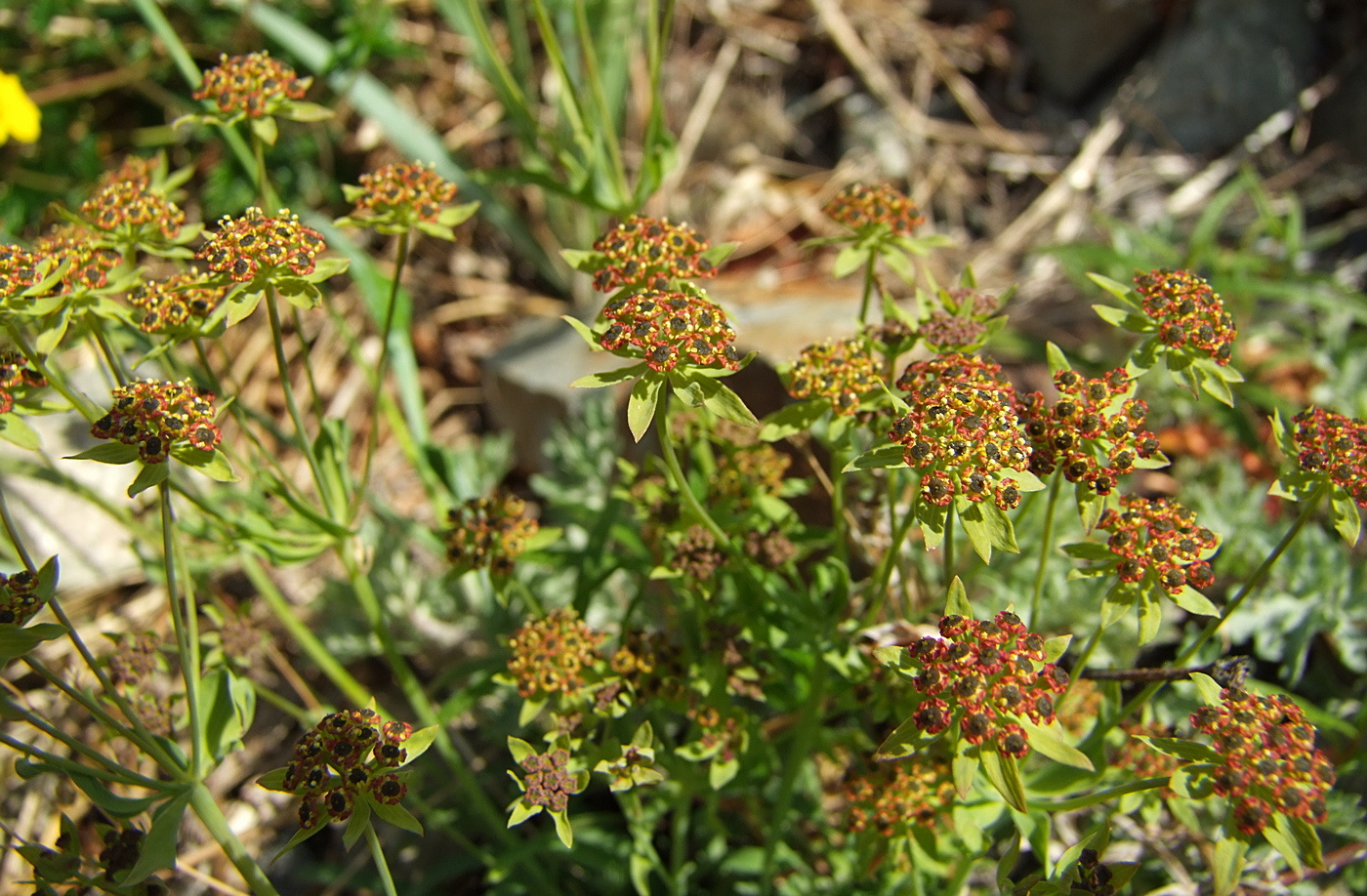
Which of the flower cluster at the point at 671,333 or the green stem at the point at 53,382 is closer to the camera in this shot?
the flower cluster at the point at 671,333

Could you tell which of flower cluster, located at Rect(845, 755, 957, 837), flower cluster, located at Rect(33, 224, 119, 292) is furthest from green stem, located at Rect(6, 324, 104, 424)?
flower cluster, located at Rect(845, 755, 957, 837)

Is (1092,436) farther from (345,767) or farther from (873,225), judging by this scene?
(345,767)

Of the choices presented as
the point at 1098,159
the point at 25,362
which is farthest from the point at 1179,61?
the point at 25,362

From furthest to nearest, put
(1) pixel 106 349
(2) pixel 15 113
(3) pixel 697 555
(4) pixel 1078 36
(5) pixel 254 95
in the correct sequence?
(4) pixel 1078 36 < (2) pixel 15 113 < (5) pixel 254 95 < (3) pixel 697 555 < (1) pixel 106 349

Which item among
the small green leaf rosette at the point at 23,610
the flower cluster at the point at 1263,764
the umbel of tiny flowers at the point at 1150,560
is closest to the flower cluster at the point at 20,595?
the small green leaf rosette at the point at 23,610

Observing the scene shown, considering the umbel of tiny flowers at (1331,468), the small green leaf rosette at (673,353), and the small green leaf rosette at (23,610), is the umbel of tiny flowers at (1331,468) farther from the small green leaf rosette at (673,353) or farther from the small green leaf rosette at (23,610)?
the small green leaf rosette at (23,610)

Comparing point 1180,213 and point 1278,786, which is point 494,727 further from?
point 1180,213

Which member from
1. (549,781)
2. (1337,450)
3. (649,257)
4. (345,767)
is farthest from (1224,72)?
(345,767)

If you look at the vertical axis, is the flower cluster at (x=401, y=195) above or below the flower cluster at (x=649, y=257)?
above
